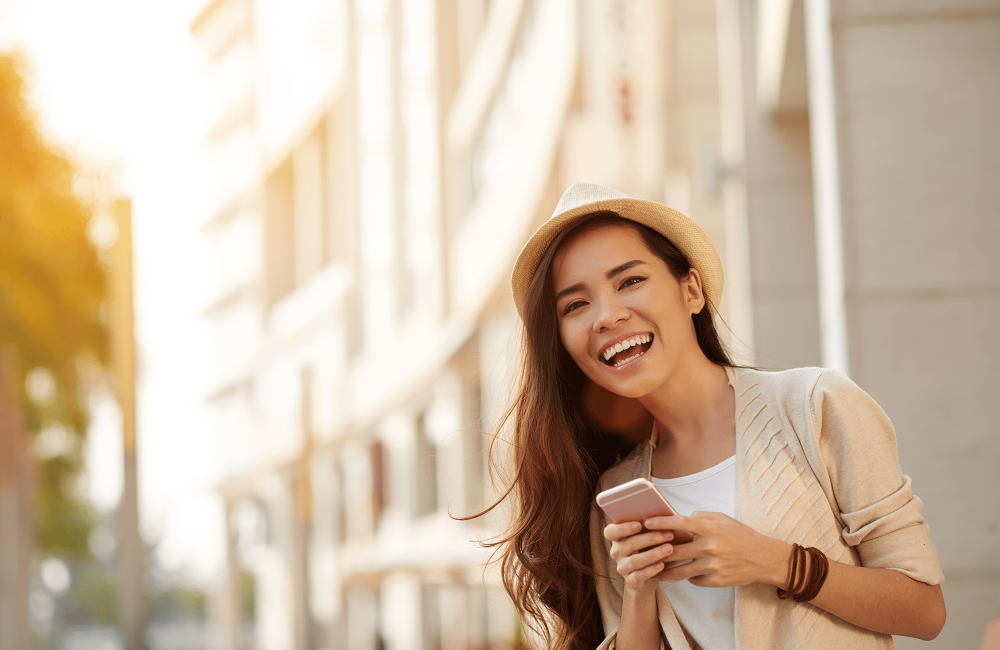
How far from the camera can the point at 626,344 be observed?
8.56 feet

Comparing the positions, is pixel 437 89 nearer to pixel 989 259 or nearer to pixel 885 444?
pixel 989 259

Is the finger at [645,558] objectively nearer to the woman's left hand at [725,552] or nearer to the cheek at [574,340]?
the woman's left hand at [725,552]

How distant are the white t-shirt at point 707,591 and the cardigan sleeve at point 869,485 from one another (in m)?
0.26

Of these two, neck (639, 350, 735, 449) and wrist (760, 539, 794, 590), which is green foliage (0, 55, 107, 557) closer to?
neck (639, 350, 735, 449)

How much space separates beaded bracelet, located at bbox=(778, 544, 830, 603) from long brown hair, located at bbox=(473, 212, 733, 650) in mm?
571

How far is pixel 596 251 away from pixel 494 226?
50.8 ft

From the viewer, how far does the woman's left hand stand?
7.45 feet

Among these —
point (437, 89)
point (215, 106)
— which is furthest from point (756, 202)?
point (215, 106)

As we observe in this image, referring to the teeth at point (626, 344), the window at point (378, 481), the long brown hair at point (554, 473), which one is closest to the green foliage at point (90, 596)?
the window at point (378, 481)

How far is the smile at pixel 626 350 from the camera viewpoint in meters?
2.62

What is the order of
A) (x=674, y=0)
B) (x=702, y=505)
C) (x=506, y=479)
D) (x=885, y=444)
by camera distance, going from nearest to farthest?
(x=885, y=444) → (x=702, y=505) → (x=506, y=479) → (x=674, y=0)

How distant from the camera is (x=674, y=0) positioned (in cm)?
1129

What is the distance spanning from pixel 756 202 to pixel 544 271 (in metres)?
5.37

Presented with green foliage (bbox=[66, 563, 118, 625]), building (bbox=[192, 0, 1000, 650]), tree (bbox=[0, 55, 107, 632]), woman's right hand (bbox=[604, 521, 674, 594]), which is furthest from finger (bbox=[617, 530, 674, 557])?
green foliage (bbox=[66, 563, 118, 625])
